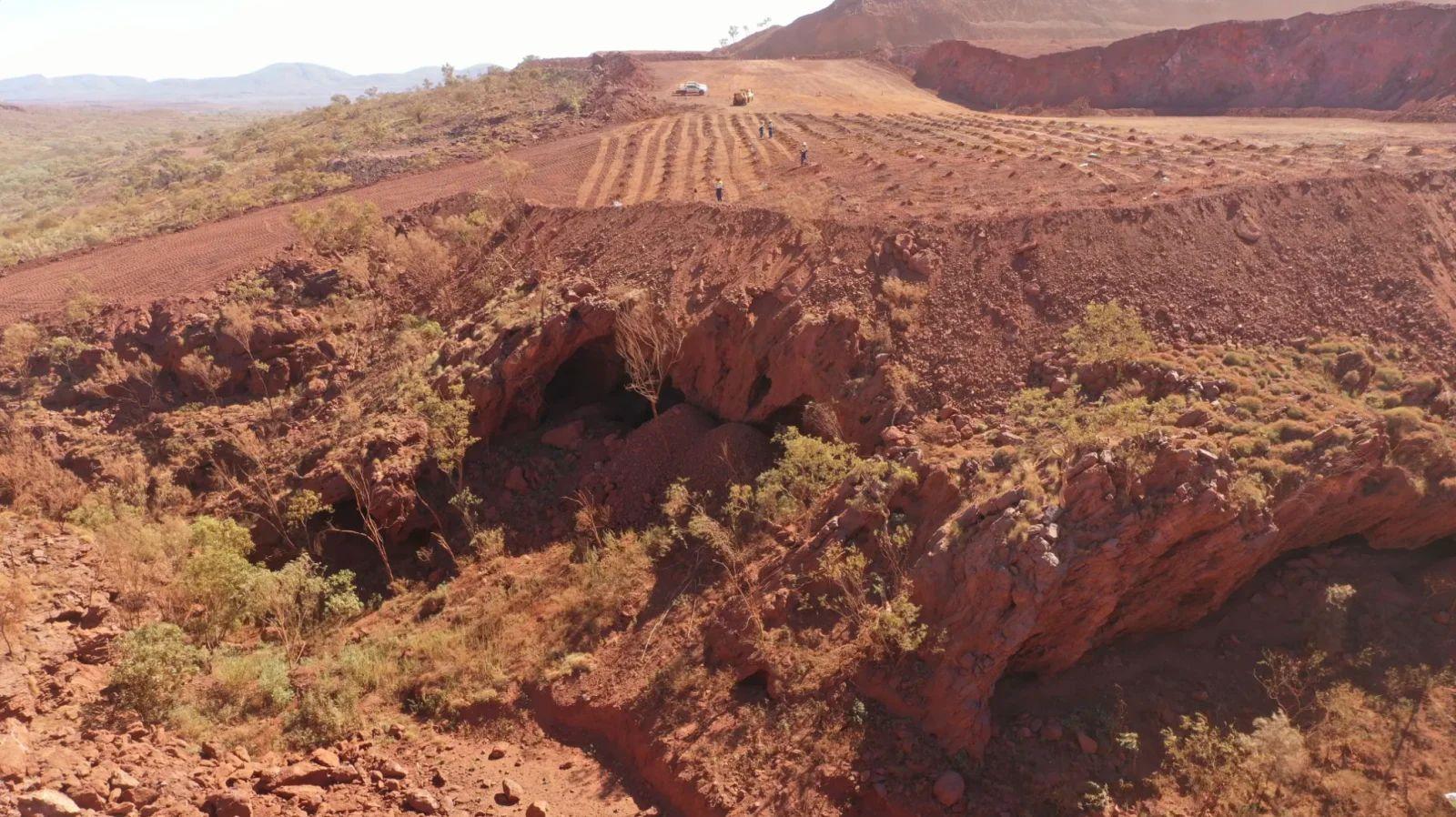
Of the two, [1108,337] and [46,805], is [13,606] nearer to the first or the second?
[46,805]

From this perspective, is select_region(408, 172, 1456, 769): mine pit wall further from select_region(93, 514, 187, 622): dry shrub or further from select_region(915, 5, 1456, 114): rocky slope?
select_region(915, 5, 1456, 114): rocky slope

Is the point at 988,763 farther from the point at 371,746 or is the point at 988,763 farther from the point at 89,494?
the point at 89,494

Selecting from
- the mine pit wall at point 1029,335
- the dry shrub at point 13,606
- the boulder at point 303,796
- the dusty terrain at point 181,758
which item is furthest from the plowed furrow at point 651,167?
the boulder at point 303,796

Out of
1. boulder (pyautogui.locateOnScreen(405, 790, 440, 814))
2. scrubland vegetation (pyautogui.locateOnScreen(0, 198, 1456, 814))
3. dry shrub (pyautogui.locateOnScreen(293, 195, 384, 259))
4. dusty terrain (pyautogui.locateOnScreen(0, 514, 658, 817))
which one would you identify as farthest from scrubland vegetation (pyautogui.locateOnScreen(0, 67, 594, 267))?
boulder (pyautogui.locateOnScreen(405, 790, 440, 814))

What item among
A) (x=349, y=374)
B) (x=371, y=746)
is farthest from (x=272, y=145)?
(x=371, y=746)

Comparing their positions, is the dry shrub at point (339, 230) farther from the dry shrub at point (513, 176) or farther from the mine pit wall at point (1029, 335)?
the mine pit wall at point (1029, 335)

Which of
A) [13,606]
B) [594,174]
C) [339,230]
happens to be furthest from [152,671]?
[594,174]
